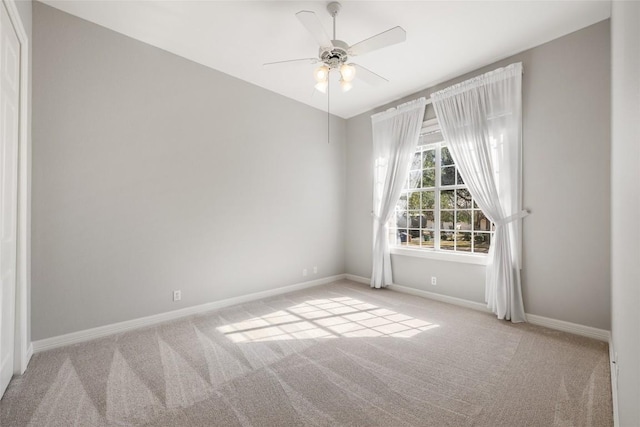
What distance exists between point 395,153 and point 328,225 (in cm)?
170

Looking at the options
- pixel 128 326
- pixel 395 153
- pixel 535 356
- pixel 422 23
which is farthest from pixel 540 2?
pixel 128 326

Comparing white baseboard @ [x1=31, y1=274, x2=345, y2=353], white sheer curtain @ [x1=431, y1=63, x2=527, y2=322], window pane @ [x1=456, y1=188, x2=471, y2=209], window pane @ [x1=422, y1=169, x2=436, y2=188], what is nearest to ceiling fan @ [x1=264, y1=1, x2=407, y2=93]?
white sheer curtain @ [x1=431, y1=63, x2=527, y2=322]

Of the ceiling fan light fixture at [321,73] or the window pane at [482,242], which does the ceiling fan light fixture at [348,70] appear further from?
the window pane at [482,242]

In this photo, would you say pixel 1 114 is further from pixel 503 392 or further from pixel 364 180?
pixel 364 180

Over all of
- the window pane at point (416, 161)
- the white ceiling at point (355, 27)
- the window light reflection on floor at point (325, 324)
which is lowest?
the window light reflection on floor at point (325, 324)

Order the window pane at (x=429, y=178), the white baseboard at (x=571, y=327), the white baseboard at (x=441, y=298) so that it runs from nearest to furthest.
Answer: the white baseboard at (x=571, y=327)
the white baseboard at (x=441, y=298)
the window pane at (x=429, y=178)

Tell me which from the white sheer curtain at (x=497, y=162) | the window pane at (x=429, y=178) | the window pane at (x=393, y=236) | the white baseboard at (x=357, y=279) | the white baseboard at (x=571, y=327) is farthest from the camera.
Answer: the white baseboard at (x=357, y=279)

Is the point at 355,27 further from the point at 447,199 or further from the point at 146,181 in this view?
the point at 146,181

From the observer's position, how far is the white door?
75.8 inches

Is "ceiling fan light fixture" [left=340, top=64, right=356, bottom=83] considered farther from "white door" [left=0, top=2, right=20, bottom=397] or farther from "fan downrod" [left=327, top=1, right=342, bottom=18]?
"white door" [left=0, top=2, right=20, bottom=397]

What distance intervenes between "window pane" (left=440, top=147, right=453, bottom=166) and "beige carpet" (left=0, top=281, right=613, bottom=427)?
216 cm

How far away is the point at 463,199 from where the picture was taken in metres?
3.93

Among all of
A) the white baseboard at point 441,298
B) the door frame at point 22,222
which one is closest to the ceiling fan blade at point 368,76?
the door frame at point 22,222

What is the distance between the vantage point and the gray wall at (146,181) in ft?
8.63
